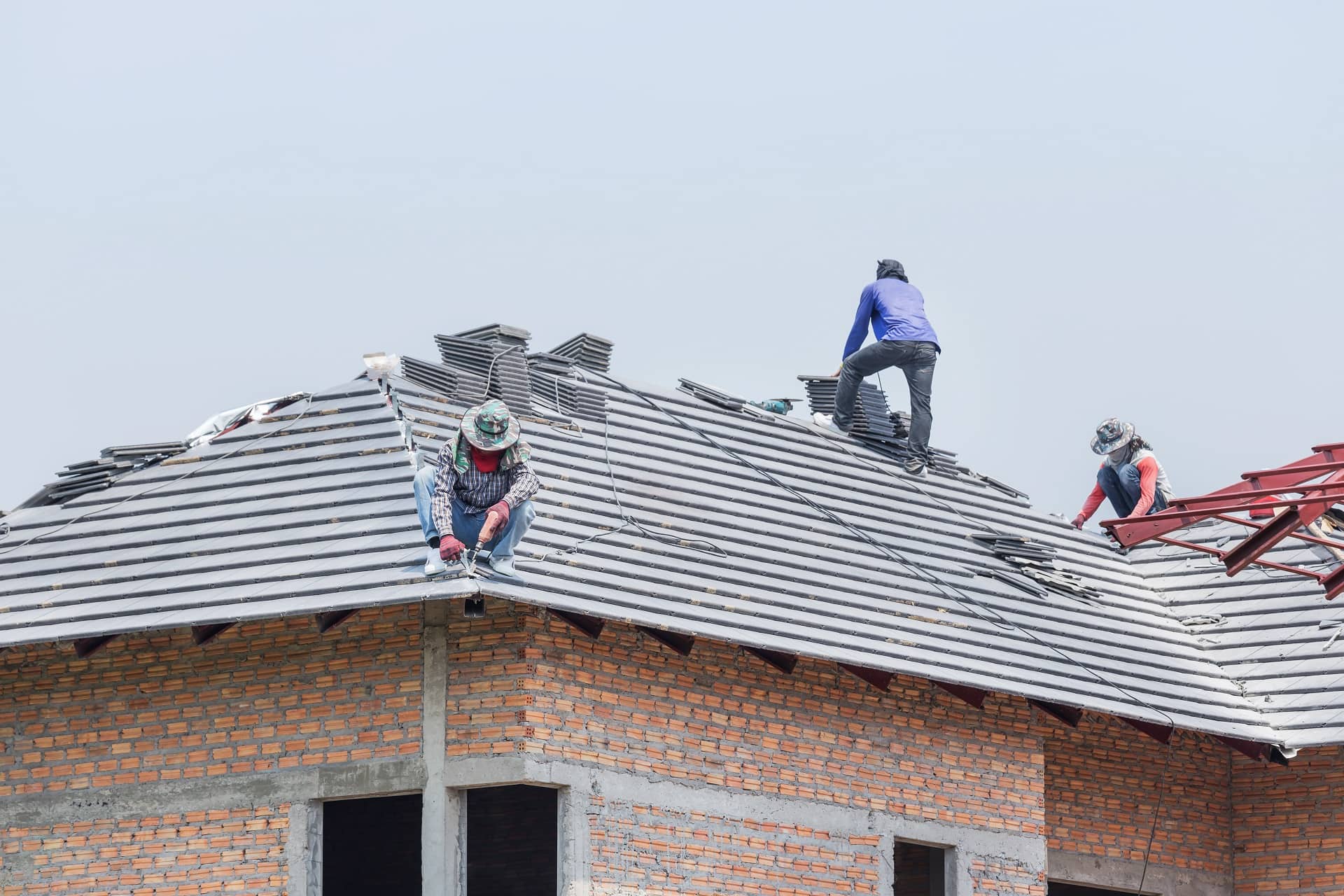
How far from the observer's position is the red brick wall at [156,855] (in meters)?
15.5

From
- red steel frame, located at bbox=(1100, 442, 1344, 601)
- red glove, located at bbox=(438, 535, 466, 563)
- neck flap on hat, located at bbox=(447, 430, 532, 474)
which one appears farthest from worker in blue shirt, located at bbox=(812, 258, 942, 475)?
red glove, located at bbox=(438, 535, 466, 563)

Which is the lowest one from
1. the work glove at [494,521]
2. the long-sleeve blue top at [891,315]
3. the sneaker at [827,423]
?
the work glove at [494,521]

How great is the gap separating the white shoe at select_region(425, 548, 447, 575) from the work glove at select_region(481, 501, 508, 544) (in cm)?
31

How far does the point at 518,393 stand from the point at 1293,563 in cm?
779

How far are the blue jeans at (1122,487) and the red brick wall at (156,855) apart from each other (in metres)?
10.5

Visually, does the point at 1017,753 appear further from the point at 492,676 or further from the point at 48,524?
the point at 48,524

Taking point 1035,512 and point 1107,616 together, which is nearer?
point 1107,616

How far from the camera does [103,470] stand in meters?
18.3

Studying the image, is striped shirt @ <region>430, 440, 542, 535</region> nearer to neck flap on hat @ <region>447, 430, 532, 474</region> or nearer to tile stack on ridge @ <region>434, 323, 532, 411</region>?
neck flap on hat @ <region>447, 430, 532, 474</region>

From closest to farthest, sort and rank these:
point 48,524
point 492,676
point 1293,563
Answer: point 492,676, point 48,524, point 1293,563

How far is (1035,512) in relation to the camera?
22.8m

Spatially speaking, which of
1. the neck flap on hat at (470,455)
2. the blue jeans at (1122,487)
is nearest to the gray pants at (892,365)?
the blue jeans at (1122,487)

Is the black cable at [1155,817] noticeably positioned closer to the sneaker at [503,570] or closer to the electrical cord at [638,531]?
the electrical cord at [638,531]

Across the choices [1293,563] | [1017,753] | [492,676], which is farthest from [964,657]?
[1293,563]
